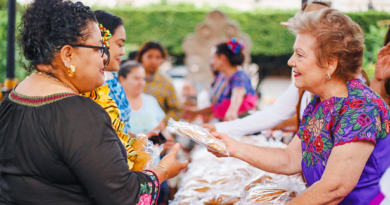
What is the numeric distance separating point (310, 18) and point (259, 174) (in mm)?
1164

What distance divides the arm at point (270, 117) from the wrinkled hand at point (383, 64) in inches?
20.1

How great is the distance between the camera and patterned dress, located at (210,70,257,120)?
454cm

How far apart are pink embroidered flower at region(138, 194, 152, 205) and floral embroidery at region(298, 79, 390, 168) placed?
2.64 feet

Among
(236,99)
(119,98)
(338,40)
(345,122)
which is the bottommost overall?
(236,99)

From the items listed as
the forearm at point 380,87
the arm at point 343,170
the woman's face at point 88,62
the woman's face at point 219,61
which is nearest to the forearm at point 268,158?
the arm at point 343,170

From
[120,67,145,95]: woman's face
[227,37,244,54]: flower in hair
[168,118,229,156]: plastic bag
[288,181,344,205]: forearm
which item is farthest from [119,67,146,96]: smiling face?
[288,181,344,205]: forearm

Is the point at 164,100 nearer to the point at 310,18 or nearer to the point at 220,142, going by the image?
the point at 220,142

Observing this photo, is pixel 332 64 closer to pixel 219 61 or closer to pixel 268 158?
pixel 268 158

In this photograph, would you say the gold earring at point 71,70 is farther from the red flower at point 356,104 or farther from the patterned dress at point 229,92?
the patterned dress at point 229,92

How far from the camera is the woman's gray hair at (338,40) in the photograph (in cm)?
149

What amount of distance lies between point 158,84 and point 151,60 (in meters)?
0.36

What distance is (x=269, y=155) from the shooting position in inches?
72.6

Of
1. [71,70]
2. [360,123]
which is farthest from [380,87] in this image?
[71,70]

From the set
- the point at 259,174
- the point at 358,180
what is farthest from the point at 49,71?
the point at 259,174
